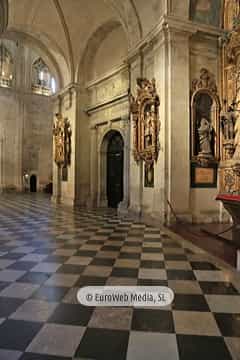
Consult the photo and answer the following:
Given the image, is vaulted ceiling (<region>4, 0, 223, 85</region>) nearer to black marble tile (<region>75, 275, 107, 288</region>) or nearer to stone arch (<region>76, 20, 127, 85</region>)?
stone arch (<region>76, 20, 127, 85</region>)

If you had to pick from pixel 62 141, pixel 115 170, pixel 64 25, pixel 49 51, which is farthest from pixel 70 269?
pixel 49 51

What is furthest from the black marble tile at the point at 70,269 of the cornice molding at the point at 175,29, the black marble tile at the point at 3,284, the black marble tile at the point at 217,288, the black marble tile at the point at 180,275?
the cornice molding at the point at 175,29

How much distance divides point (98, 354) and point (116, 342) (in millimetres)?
188

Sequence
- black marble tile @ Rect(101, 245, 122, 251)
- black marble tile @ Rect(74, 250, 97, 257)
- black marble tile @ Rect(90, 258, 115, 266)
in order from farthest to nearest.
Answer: black marble tile @ Rect(101, 245, 122, 251), black marble tile @ Rect(74, 250, 97, 257), black marble tile @ Rect(90, 258, 115, 266)

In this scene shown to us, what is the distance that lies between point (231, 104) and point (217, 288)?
5549 millimetres

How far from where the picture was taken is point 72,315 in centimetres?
246

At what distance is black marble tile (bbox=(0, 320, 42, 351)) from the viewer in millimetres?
2007

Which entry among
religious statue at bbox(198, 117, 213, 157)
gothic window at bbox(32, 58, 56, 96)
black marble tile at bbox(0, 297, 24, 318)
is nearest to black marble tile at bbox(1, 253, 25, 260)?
black marble tile at bbox(0, 297, 24, 318)

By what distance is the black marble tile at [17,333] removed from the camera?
2.01 m

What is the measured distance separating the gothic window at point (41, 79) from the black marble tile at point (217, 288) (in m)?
23.5

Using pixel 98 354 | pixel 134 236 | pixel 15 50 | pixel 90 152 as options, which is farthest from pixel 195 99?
pixel 15 50

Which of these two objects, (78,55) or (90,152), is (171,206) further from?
(78,55)

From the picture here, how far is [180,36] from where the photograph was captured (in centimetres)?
711

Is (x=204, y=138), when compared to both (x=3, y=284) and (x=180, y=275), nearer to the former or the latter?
(x=180, y=275)
